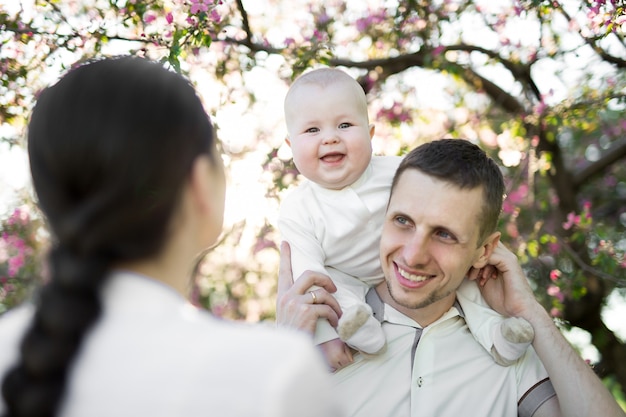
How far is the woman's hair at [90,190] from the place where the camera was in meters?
1.08

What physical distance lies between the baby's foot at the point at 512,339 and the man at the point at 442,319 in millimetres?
65

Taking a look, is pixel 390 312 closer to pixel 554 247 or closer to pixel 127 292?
pixel 127 292

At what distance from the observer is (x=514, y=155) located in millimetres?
4352

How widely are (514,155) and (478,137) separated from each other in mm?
506

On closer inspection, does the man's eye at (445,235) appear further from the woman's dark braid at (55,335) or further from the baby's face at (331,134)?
the woman's dark braid at (55,335)

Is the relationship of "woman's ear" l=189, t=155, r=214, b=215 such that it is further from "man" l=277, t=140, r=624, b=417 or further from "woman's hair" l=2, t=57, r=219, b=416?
"man" l=277, t=140, r=624, b=417

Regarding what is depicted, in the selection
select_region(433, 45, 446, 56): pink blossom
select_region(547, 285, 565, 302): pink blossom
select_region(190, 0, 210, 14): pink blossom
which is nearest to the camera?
select_region(190, 0, 210, 14): pink blossom

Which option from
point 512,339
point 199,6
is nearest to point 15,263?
point 199,6

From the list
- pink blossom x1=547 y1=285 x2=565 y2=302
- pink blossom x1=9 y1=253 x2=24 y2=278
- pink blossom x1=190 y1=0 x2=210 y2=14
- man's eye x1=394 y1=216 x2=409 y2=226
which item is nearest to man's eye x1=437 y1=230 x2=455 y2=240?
man's eye x1=394 y1=216 x2=409 y2=226

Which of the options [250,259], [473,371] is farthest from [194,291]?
[473,371]

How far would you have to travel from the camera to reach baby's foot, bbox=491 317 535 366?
234cm

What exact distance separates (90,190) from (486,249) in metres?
1.67

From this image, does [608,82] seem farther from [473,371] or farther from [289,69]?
[473,371]

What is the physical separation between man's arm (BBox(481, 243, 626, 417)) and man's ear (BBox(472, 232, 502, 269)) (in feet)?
0.18
